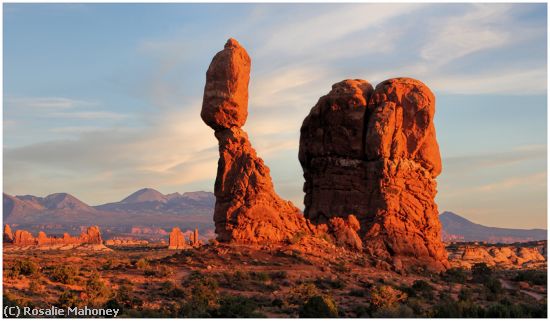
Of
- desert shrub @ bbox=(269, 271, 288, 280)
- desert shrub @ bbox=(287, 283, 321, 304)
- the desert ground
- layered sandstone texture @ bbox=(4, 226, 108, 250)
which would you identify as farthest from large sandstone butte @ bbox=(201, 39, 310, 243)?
layered sandstone texture @ bbox=(4, 226, 108, 250)

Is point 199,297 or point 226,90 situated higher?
point 226,90

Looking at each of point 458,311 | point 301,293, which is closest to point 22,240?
point 301,293

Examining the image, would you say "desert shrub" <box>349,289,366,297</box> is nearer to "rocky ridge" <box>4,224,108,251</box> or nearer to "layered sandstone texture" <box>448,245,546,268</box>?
"layered sandstone texture" <box>448,245,546,268</box>

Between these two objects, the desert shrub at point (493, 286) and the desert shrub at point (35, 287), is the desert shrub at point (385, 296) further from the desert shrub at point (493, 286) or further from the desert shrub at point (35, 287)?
the desert shrub at point (35, 287)

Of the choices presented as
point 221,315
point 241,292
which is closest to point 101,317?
point 221,315

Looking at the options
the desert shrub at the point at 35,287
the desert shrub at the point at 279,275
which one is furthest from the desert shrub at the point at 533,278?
the desert shrub at the point at 35,287

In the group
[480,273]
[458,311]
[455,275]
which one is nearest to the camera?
[458,311]

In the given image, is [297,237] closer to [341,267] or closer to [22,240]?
[341,267]
